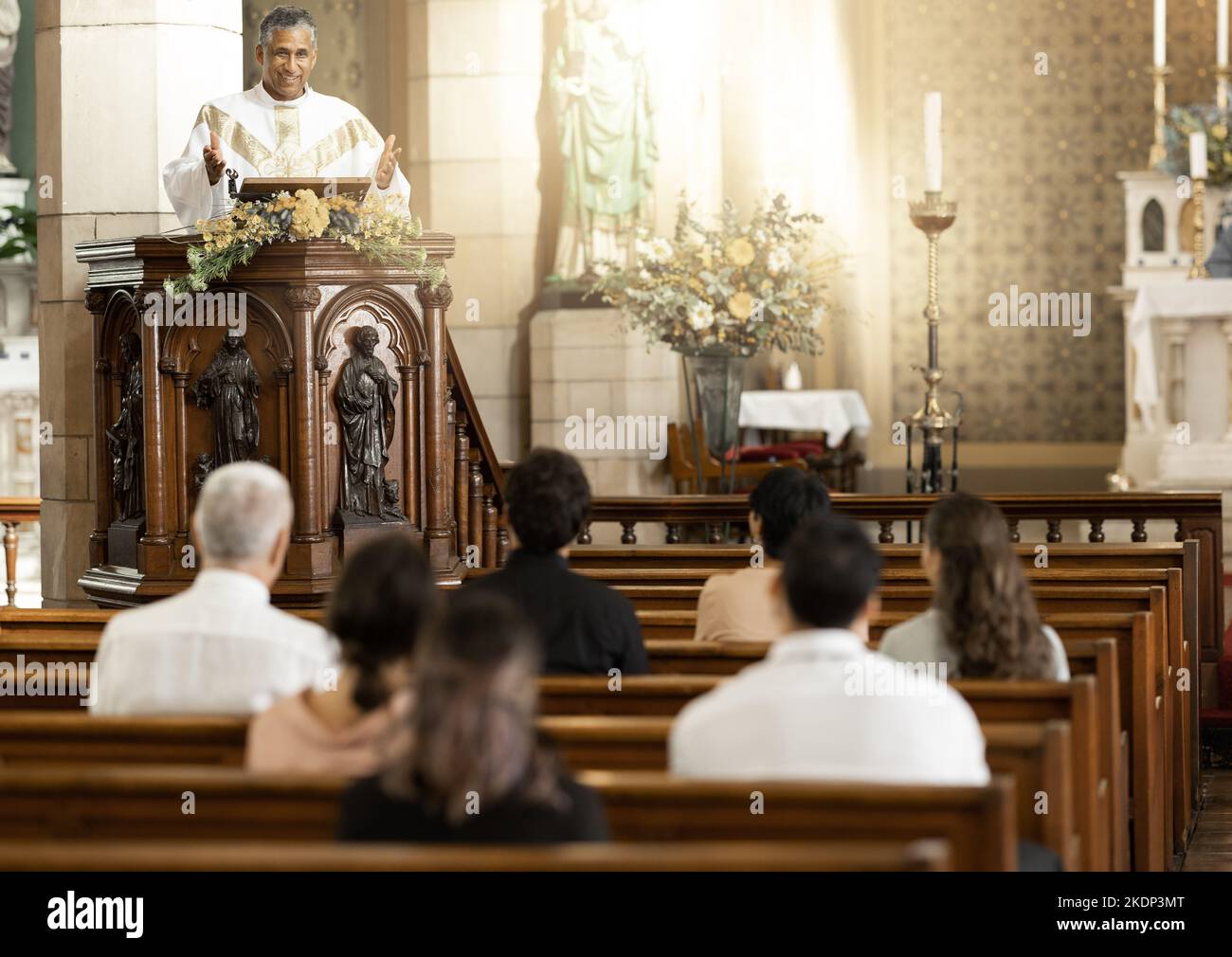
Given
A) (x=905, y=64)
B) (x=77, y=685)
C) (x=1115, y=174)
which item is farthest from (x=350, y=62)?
(x=77, y=685)

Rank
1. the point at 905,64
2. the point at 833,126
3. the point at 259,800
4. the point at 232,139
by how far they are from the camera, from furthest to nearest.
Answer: the point at 905,64 < the point at 833,126 < the point at 232,139 < the point at 259,800

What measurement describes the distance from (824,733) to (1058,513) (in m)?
4.22

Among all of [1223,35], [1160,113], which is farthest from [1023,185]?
[1223,35]

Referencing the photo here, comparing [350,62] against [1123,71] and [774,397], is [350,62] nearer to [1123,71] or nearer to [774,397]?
[774,397]

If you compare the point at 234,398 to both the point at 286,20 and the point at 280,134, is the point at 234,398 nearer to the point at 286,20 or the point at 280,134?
the point at 280,134

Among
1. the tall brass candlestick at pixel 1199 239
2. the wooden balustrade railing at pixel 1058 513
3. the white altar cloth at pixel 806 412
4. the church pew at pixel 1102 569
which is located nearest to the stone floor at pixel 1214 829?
the church pew at pixel 1102 569

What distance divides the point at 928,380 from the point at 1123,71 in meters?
7.23

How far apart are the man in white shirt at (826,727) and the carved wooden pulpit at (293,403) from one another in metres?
2.52

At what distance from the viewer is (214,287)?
4.84 meters

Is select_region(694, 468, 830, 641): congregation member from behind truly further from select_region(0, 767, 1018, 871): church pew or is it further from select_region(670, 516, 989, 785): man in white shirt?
select_region(0, 767, 1018, 871): church pew

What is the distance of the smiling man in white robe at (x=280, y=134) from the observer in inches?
204

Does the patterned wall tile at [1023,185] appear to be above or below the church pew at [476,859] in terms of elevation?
above

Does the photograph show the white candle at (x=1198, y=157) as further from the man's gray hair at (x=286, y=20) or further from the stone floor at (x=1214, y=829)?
the man's gray hair at (x=286, y=20)

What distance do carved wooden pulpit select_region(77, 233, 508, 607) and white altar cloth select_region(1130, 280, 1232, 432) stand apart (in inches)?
192
